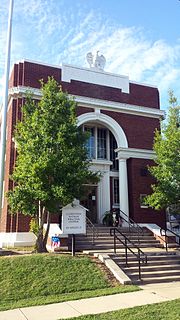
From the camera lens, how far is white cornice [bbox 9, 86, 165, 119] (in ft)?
62.5

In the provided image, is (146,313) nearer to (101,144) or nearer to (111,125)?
(111,125)

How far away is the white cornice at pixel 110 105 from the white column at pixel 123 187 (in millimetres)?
3328

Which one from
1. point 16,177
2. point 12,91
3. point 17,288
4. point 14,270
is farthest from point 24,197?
point 12,91

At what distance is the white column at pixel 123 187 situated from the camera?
2020 centimetres

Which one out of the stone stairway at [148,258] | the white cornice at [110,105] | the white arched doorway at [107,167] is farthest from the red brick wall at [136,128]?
the stone stairway at [148,258]

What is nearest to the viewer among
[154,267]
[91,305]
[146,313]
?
[146,313]

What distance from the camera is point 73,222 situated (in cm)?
1280

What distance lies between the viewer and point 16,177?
13.3m

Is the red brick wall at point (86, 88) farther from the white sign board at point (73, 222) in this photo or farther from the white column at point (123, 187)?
the white sign board at point (73, 222)

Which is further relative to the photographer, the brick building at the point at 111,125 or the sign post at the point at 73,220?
the brick building at the point at 111,125

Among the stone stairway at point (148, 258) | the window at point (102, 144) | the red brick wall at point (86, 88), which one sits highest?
the red brick wall at point (86, 88)

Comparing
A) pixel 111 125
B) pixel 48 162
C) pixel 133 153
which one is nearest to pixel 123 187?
pixel 133 153

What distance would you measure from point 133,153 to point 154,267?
10.0 meters

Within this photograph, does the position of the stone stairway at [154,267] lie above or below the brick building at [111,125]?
below
